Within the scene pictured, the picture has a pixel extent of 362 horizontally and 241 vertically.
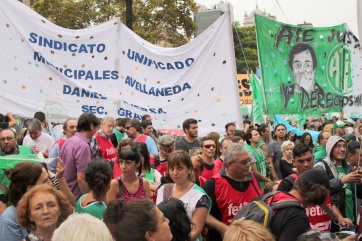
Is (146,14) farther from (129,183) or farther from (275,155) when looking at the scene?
(129,183)

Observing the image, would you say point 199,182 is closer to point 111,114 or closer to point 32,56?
point 111,114

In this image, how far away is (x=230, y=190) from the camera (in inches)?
195

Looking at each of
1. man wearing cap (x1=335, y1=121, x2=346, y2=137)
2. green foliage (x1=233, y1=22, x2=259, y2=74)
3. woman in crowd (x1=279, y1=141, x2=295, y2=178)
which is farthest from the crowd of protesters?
green foliage (x1=233, y1=22, x2=259, y2=74)

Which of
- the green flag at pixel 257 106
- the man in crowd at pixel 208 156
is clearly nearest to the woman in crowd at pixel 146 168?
the man in crowd at pixel 208 156

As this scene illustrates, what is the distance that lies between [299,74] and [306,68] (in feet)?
0.52

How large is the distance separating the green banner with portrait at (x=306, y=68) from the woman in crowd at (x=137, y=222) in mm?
7028

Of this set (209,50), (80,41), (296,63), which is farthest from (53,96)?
(296,63)

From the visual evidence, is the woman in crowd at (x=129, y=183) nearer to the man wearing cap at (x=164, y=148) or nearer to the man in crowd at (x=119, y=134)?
the man wearing cap at (x=164, y=148)

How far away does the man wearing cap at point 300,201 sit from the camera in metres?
3.90

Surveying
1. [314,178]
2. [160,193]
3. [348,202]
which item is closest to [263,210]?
[314,178]

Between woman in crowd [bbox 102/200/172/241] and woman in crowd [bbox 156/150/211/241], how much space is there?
A: 1.25 metres

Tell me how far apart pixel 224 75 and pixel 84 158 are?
332 centimetres

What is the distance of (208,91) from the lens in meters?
8.80

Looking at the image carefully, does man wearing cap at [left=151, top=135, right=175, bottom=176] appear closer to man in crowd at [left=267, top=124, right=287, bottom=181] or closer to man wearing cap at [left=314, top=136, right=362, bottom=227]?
man wearing cap at [left=314, top=136, right=362, bottom=227]
